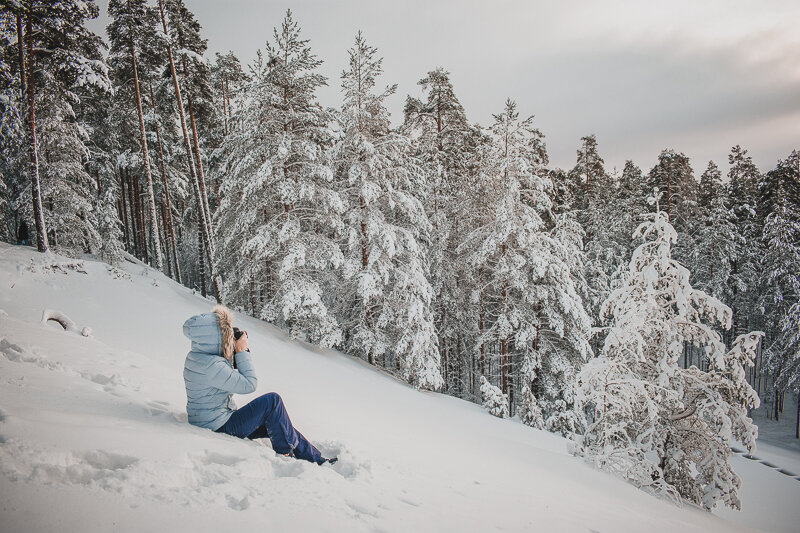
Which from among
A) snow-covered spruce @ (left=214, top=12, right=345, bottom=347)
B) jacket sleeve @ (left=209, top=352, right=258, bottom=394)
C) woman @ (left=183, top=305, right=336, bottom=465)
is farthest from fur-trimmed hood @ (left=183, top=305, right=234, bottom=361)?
snow-covered spruce @ (left=214, top=12, right=345, bottom=347)

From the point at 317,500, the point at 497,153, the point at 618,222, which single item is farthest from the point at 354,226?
the point at 618,222

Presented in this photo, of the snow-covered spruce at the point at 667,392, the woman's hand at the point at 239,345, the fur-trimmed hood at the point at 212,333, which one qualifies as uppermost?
the fur-trimmed hood at the point at 212,333

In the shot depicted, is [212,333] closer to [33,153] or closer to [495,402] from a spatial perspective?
[495,402]

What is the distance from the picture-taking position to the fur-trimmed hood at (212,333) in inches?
157

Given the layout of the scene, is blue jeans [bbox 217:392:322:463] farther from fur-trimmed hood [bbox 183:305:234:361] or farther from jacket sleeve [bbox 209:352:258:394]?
fur-trimmed hood [bbox 183:305:234:361]

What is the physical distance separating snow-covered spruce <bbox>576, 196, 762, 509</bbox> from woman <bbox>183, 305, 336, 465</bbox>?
273 inches

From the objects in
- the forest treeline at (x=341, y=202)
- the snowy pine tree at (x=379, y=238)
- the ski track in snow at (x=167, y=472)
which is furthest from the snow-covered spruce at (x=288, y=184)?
the ski track in snow at (x=167, y=472)

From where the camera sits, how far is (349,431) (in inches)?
241

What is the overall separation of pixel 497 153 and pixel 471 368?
2156cm

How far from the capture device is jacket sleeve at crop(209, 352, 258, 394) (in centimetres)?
394

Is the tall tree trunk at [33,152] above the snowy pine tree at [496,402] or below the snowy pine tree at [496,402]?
above

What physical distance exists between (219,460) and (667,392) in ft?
28.5

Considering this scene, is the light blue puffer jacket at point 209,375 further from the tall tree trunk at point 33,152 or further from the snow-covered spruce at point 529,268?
the tall tree trunk at point 33,152

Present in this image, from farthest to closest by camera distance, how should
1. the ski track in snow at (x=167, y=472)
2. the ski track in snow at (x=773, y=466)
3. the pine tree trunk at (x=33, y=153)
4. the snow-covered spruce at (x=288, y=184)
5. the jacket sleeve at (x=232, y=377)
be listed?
the ski track in snow at (x=773, y=466) → the snow-covered spruce at (x=288, y=184) → the pine tree trunk at (x=33, y=153) → the jacket sleeve at (x=232, y=377) → the ski track in snow at (x=167, y=472)
